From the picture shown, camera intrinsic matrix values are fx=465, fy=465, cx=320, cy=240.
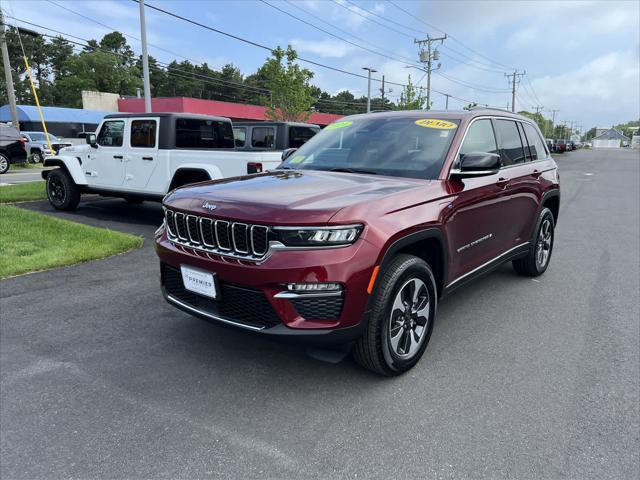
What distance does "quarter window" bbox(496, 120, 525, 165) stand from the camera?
4.65 metres

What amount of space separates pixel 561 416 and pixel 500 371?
1.93 feet

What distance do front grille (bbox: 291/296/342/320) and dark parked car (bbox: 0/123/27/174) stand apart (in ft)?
69.4

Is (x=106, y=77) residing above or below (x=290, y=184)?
above

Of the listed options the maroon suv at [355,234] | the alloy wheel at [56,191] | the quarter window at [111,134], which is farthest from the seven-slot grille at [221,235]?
the alloy wheel at [56,191]

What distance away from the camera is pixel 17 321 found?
4.19 m

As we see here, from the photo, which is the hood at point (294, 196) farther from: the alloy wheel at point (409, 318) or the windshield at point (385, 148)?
the alloy wheel at point (409, 318)

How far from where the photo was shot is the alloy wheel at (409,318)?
3182 millimetres

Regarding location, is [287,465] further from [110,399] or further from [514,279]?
[514,279]

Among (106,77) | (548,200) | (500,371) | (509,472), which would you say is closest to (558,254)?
(548,200)

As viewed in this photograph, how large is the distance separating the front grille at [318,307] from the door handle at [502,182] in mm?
2385

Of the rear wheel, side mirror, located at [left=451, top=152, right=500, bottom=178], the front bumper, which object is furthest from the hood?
the rear wheel

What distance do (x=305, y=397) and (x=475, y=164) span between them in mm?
2096

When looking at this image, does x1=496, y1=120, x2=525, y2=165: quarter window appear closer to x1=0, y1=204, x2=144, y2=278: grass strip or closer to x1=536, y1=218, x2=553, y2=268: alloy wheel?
x1=536, y1=218, x2=553, y2=268: alloy wheel

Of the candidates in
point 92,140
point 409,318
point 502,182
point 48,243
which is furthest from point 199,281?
point 92,140
